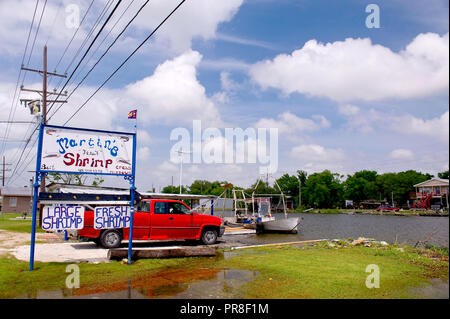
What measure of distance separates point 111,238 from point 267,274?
712 centimetres

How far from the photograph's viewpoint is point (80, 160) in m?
10.1

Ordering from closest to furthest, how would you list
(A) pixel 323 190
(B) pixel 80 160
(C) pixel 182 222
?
(B) pixel 80 160 < (C) pixel 182 222 < (A) pixel 323 190

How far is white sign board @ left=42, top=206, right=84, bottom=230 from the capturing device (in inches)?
382

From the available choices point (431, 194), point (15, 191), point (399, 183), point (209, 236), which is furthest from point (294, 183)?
point (209, 236)

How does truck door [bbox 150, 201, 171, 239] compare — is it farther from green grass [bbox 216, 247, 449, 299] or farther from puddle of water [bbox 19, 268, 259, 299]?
puddle of water [bbox 19, 268, 259, 299]

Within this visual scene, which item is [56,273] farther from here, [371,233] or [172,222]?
[371,233]

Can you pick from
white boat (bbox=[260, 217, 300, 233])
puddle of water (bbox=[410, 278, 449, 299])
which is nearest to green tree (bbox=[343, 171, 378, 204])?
white boat (bbox=[260, 217, 300, 233])

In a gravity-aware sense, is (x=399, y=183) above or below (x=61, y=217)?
above

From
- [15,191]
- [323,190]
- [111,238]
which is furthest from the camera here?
[323,190]

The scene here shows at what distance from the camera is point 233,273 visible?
922cm

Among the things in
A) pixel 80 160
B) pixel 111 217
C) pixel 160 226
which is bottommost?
pixel 160 226

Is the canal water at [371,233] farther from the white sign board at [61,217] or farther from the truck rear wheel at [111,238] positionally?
the white sign board at [61,217]
